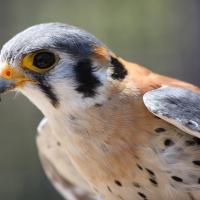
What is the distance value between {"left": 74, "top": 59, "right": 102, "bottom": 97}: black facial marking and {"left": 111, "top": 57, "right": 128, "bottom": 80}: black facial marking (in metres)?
0.12

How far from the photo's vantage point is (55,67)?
112 inches

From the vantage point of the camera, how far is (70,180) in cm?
395

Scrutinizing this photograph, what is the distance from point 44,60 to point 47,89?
0.13 meters

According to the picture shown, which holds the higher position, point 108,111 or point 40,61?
point 40,61

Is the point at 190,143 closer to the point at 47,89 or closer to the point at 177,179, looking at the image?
the point at 177,179

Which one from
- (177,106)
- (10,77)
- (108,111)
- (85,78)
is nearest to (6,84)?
(10,77)

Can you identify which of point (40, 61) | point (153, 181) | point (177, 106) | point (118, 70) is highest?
point (40, 61)

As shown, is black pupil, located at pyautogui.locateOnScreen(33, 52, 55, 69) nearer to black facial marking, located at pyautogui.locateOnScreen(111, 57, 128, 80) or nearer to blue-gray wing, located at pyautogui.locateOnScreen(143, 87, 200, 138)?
black facial marking, located at pyautogui.locateOnScreen(111, 57, 128, 80)

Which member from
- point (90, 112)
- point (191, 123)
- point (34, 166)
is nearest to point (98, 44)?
point (90, 112)

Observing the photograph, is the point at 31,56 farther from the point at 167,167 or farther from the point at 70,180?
the point at 70,180

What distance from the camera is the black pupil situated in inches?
110

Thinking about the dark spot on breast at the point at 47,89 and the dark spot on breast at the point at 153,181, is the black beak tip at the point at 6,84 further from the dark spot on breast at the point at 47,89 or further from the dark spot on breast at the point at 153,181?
the dark spot on breast at the point at 153,181

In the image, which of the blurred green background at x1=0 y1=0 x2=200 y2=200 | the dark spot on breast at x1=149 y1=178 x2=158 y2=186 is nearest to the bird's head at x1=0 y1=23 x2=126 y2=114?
the dark spot on breast at x1=149 y1=178 x2=158 y2=186

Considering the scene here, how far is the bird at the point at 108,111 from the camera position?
2834 millimetres
